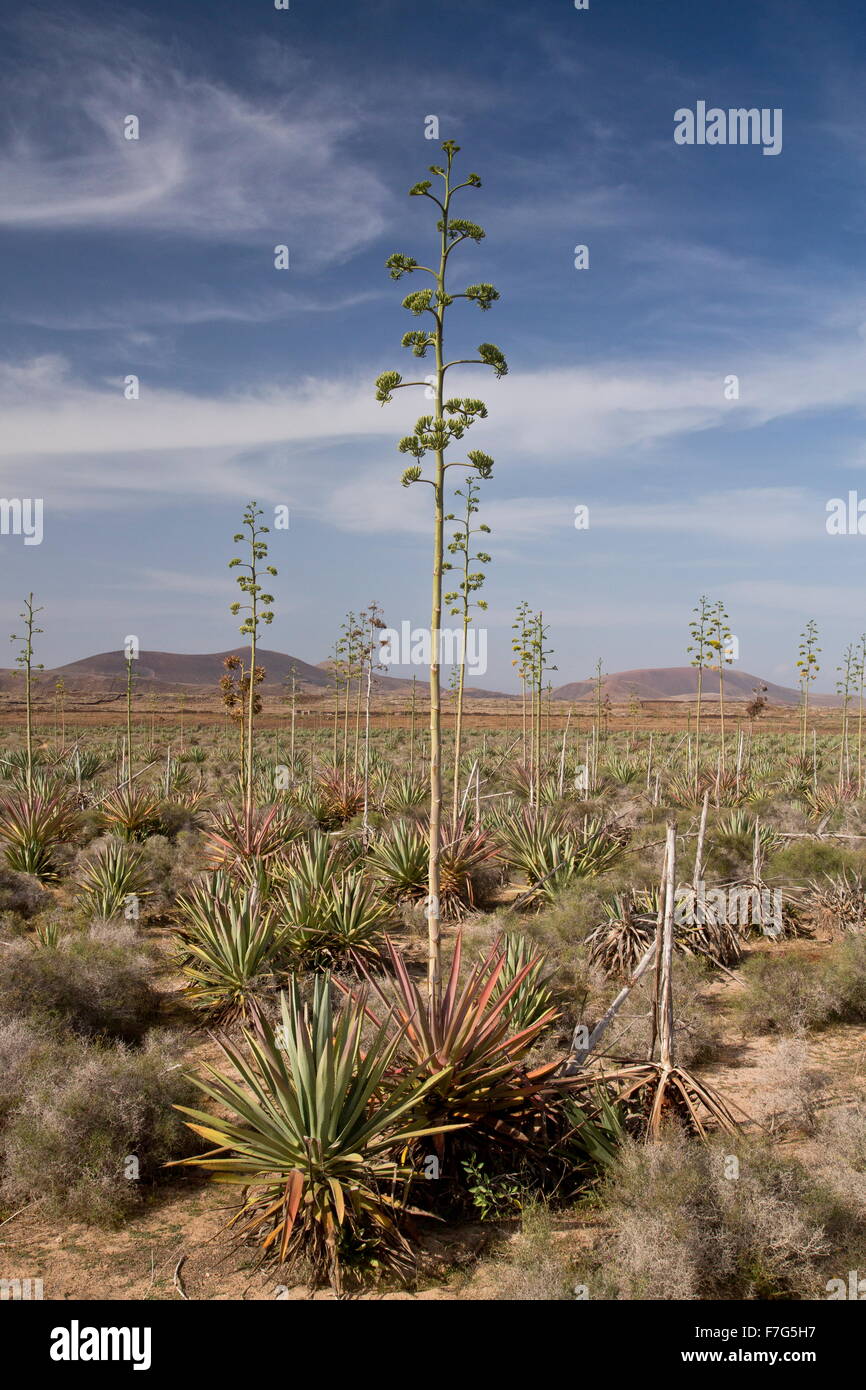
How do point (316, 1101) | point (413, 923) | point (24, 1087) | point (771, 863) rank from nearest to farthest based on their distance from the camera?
point (316, 1101) < point (24, 1087) < point (413, 923) < point (771, 863)

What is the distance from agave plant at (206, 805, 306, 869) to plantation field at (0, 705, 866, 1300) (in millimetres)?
74

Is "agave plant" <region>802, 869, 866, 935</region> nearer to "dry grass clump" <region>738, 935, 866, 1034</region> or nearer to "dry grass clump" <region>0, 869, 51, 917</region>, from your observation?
"dry grass clump" <region>738, 935, 866, 1034</region>

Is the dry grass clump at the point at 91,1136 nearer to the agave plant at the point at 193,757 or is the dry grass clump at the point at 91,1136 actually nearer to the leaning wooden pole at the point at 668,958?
the leaning wooden pole at the point at 668,958

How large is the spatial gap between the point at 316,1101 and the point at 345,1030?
351 millimetres

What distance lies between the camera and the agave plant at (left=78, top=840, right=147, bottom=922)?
9.59m

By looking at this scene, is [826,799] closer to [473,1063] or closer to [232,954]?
[232,954]

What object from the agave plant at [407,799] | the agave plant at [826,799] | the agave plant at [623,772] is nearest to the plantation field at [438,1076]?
the agave plant at [407,799]

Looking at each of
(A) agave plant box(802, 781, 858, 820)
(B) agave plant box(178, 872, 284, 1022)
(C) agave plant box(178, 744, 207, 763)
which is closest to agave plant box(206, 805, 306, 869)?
(B) agave plant box(178, 872, 284, 1022)

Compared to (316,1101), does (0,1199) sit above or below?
below

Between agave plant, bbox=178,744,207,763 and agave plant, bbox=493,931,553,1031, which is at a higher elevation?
agave plant, bbox=178,744,207,763

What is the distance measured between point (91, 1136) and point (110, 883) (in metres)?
5.49
